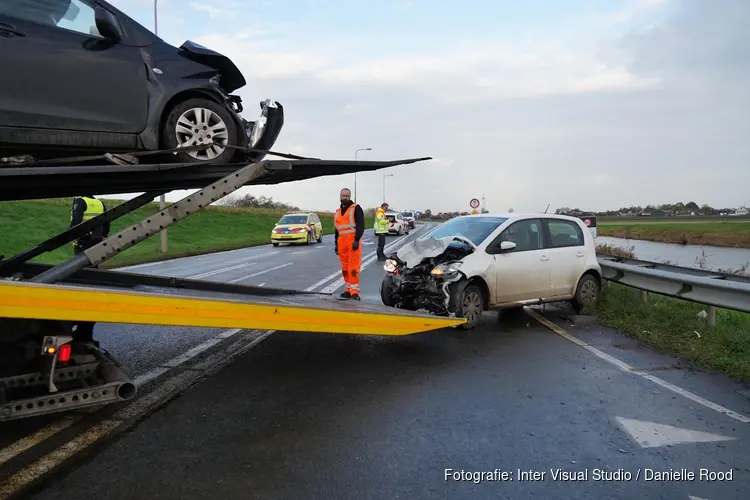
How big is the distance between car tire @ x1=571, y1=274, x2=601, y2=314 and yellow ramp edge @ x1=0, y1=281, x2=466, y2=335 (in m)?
4.65

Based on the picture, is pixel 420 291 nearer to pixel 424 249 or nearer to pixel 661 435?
pixel 424 249

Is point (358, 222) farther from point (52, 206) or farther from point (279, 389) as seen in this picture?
point (52, 206)

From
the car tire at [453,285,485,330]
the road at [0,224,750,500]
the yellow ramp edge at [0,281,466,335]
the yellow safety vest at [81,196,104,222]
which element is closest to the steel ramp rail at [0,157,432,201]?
the yellow ramp edge at [0,281,466,335]

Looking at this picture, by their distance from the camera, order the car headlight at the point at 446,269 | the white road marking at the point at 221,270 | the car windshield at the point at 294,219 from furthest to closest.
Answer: the car windshield at the point at 294,219 < the white road marking at the point at 221,270 < the car headlight at the point at 446,269

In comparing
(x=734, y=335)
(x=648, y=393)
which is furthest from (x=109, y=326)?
(x=734, y=335)

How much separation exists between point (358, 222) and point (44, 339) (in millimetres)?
5399

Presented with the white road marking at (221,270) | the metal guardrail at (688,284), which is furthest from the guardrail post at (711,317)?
the white road marking at (221,270)

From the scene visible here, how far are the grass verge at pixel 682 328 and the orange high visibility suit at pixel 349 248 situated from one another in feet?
12.1

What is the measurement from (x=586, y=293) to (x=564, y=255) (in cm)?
86

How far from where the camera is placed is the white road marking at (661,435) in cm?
370

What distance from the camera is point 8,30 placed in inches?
155

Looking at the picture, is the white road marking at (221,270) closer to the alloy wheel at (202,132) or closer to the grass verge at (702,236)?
the alloy wheel at (202,132)

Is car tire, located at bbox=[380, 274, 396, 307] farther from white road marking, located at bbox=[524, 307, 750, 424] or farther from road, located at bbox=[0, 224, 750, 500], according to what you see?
white road marking, located at bbox=[524, 307, 750, 424]

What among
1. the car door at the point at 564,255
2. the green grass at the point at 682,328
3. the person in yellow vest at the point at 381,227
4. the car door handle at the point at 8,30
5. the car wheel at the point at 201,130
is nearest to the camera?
the car door handle at the point at 8,30
